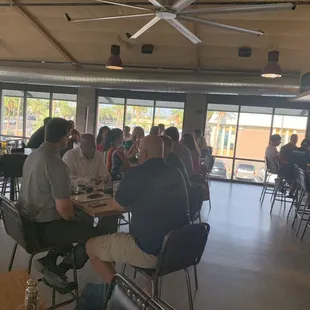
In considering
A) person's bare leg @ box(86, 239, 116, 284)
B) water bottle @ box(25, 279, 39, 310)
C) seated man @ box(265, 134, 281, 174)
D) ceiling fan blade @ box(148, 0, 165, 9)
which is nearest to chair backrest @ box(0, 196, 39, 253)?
person's bare leg @ box(86, 239, 116, 284)

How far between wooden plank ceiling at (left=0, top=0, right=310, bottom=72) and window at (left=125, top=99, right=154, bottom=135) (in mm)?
2130

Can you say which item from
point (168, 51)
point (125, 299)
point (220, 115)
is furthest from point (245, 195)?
point (125, 299)

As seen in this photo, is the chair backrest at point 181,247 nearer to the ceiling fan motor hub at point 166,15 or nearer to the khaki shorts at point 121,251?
the khaki shorts at point 121,251

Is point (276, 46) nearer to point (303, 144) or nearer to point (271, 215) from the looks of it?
point (303, 144)

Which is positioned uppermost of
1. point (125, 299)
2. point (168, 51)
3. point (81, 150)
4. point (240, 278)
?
point (168, 51)

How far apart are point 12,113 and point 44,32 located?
4.79 metres

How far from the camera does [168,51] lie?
6602 mm

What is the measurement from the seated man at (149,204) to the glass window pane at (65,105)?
7966 mm

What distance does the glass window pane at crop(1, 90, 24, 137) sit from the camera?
10.1m

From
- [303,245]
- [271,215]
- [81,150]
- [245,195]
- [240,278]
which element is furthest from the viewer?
[245,195]

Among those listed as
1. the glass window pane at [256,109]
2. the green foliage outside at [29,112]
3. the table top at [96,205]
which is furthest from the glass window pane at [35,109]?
the table top at [96,205]

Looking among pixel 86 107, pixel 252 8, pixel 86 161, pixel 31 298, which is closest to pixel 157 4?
pixel 252 8

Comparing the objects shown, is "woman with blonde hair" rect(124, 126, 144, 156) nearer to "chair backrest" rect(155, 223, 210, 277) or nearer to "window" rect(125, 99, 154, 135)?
"window" rect(125, 99, 154, 135)

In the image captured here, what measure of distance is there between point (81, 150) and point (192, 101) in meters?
5.80
